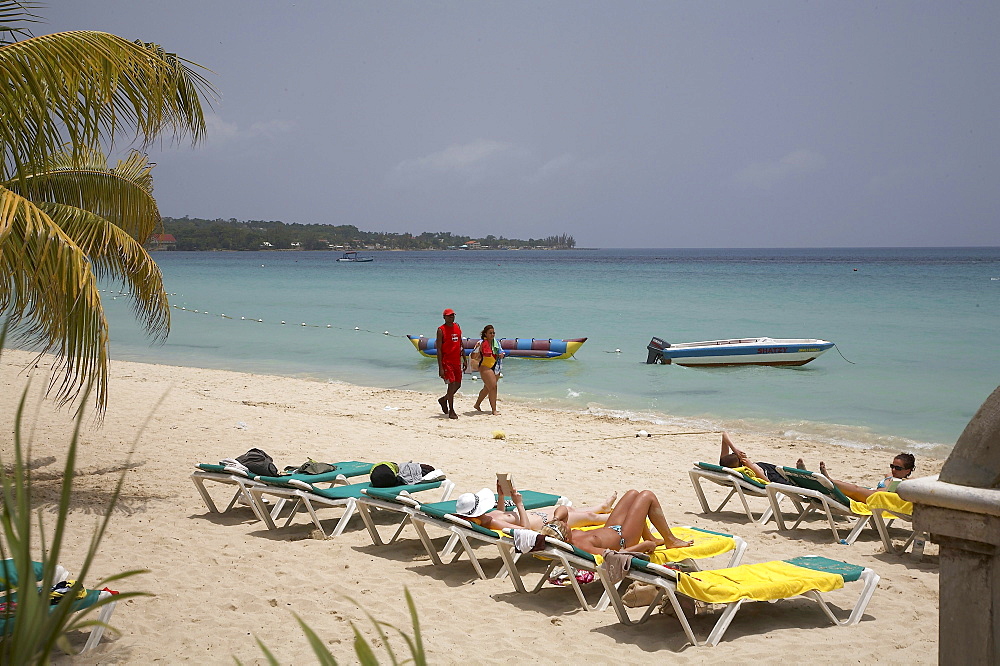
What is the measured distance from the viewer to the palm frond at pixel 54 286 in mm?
5535

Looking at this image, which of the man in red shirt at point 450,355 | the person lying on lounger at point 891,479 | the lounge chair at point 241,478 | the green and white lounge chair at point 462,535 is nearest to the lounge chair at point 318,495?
the lounge chair at point 241,478

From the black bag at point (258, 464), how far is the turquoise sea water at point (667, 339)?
5999 millimetres

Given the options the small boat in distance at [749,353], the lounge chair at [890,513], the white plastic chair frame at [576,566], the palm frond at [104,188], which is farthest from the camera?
the small boat in distance at [749,353]

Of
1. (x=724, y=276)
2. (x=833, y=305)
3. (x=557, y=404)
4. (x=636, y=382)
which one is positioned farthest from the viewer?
(x=724, y=276)

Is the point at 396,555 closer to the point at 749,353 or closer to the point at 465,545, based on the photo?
the point at 465,545

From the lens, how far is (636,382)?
1688 centimetres

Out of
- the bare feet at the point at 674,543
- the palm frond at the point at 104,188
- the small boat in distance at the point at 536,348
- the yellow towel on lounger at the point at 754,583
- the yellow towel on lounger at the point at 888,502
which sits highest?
the palm frond at the point at 104,188

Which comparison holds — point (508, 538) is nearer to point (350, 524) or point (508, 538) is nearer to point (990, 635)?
point (350, 524)

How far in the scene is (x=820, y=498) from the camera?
6.44 m

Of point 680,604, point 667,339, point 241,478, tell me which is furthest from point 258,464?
point 667,339

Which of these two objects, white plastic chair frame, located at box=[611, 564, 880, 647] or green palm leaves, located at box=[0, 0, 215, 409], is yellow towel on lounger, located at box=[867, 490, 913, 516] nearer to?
white plastic chair frame, located at box=[611, 564, 880, 647]

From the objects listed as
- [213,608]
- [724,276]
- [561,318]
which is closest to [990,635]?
[213,608]

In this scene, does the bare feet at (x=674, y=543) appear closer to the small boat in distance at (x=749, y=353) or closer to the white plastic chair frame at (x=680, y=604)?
the white plastic chair frame at (x=680, y=604)

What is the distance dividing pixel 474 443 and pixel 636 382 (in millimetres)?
7364
